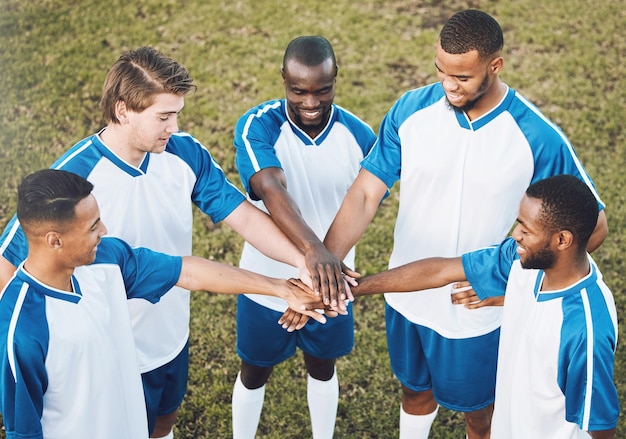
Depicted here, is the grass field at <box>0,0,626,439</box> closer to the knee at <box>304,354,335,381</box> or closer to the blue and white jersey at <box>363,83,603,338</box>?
the knee at <box>304,354,335,381</box>

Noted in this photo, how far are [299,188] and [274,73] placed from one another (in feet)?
14.0

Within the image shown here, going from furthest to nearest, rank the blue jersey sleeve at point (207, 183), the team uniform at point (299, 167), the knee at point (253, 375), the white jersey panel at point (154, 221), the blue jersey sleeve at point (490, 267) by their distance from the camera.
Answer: the knee at point (253, 375), the team uniform at point (299, 167), the blue jersey sleeve at point (207, 183), the white jersey panel at point (154, 221), the blue jersey sleeve at point (490, 267)

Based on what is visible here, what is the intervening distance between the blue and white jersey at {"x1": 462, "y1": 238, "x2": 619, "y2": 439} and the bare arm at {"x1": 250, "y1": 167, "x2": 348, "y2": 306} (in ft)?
2.12

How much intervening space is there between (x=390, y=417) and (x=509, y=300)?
176 cm

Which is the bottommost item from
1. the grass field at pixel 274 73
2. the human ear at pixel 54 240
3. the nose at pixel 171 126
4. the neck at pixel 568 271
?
the neck at pixel 568 271

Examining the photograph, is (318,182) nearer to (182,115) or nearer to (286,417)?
(286,417)

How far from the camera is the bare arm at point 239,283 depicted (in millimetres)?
3197

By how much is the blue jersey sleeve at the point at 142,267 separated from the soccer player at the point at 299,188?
0.60 m

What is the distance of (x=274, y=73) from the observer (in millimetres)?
7840

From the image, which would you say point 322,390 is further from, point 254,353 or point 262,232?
point 262,232

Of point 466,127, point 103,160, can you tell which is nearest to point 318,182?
point 466,127

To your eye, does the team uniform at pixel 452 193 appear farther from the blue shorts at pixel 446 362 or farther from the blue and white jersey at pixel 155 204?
the blue and white jersey at pixel 155 204

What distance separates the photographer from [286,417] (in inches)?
181

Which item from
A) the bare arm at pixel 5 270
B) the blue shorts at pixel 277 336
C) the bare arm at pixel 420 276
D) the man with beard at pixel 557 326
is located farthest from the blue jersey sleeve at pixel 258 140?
the man with beard at pixel 557 326
